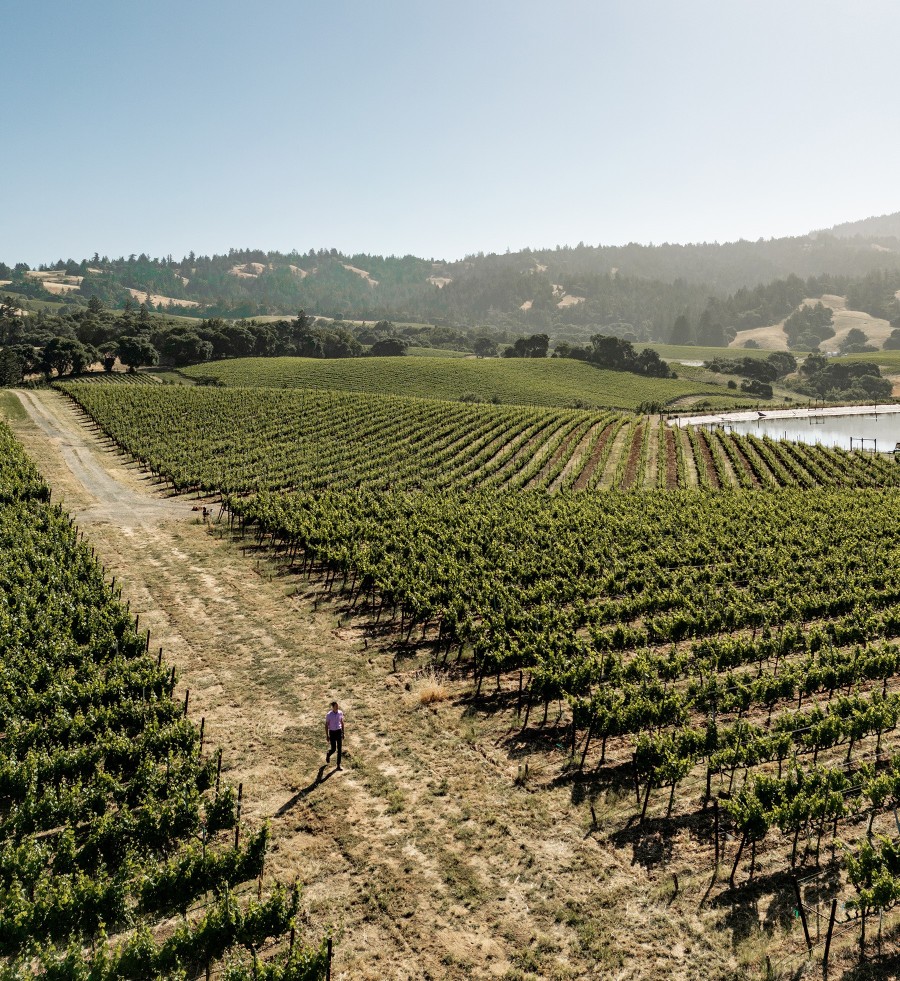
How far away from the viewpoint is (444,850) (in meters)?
17.4

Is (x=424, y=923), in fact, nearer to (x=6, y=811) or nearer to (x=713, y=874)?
(x=713, y=874)

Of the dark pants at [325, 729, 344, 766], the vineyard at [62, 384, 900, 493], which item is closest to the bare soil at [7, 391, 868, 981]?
the dark pants at [325, 729, 344, 766]

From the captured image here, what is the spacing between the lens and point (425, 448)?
7644 centimetres

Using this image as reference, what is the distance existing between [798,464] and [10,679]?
7413 cm

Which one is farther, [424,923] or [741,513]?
[741,513]

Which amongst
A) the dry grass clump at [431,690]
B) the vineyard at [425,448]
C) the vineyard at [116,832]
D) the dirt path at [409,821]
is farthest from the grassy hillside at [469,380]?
the vineyard at [116,832]

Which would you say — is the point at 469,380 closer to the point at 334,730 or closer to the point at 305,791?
the point at 334,730

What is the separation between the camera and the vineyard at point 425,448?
215 ft

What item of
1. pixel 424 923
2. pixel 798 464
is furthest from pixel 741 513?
pixel 424 923

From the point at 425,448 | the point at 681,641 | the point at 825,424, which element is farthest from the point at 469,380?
the point at 681,641

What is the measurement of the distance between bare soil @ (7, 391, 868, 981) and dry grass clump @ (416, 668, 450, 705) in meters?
0.09

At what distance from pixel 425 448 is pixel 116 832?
6171 centimetres

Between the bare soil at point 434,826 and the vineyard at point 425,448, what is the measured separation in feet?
109

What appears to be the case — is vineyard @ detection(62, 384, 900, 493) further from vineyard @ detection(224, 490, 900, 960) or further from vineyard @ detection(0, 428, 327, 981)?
vineyard @ detection(0, 428, 327, 981)
